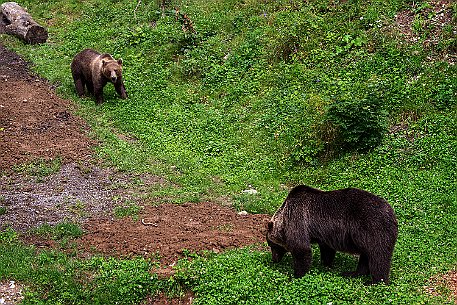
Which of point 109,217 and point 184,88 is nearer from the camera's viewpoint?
point 109,217

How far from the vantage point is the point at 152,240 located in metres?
9.06

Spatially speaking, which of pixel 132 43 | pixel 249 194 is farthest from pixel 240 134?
pixel 132 43

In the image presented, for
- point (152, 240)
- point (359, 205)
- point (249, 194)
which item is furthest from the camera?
point (249, 194)

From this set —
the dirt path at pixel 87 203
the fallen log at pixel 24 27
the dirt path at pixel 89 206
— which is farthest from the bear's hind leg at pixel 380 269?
the fallen log at pixel 24 27

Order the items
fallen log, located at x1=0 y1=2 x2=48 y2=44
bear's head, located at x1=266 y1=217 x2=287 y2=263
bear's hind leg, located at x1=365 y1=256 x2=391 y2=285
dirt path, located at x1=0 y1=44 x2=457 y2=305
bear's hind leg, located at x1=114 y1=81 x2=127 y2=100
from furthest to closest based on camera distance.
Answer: fallen log, located at x1=0 y1=2 x2=48 y2=44 < bear's hind leg, located at x1=114 y1=81 x2=127 y2=100 < dirt path, located at x1=0 y1=44 x2=457 y2=305 < bear's head, located at x1=266 y1=217 x2=287 y2=263 < bear's hind leg, located at x1=365 y1=256 x2=391 y2=285

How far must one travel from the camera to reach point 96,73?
15836 millimetres

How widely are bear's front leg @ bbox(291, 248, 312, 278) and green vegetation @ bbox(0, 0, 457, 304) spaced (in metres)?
0.24

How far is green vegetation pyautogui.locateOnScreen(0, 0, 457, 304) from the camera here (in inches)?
315

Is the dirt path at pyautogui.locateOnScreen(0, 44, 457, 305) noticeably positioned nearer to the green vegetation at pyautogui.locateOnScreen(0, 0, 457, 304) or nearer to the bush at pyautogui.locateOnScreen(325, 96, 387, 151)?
the green vegetation at pyautogui.locateOnScreen(0, 0, 457, 304)

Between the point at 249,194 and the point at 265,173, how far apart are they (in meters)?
1.00

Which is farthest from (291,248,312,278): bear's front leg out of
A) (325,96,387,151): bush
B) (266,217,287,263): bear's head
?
(325,96,387,151): bush

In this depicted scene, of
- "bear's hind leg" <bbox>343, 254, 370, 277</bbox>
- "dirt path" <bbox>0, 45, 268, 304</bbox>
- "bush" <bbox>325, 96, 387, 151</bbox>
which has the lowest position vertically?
"dirt path" <bbox>0, 45, 268, 304</bbox>

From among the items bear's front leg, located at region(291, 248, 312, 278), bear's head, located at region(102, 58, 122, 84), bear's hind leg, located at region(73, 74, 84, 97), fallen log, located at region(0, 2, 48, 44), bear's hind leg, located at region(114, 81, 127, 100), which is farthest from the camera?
fallen log, located at region(0, 2, 48, 44)

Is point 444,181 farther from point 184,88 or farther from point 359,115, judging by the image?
point 184,88
